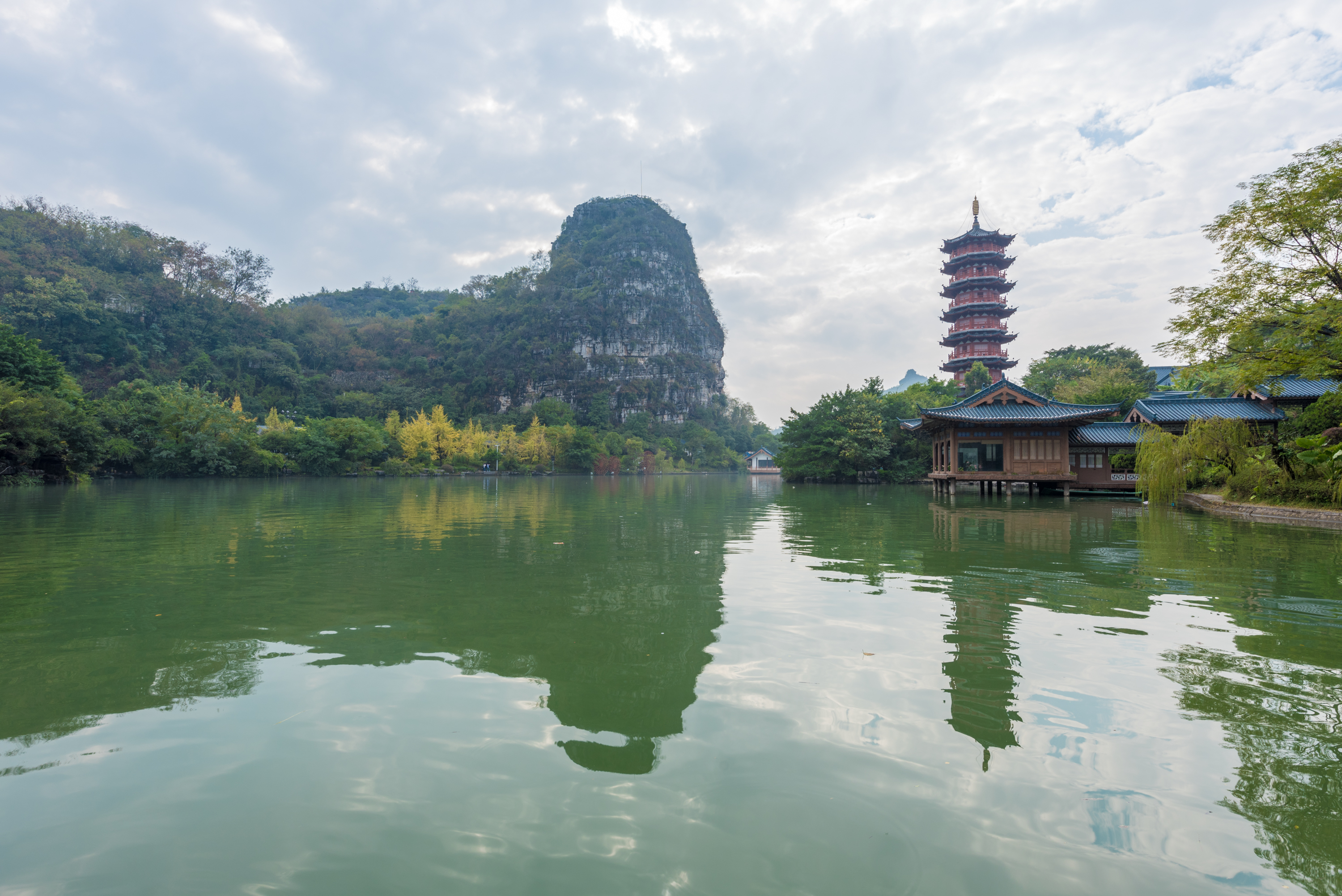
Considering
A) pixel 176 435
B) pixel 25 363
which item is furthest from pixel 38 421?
pixel 176 435

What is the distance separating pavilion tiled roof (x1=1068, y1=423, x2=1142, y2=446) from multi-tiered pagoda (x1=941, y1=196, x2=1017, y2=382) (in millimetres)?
16311

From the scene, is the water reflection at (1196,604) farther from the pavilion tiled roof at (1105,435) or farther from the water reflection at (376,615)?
the pavilion tiled roof at (1105,435)

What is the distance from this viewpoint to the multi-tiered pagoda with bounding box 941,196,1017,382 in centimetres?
3884

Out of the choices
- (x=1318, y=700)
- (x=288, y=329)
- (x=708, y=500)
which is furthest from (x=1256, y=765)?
(x=288, y=329)

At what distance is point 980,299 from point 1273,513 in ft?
97.7

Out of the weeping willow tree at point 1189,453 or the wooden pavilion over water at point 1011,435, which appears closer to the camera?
the weeping willow tree at point 1189,453

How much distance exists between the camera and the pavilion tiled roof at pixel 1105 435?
867 inches

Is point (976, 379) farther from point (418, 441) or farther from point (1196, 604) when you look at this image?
point (418, 441)

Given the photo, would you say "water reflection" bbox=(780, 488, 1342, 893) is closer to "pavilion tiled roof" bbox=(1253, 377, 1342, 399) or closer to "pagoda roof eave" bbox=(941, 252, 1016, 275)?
"pavilion tiled roof" bbox=(1253, 377, 1342, 399)

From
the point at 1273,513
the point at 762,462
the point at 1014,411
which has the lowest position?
the point at 1273,513

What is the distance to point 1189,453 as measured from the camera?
1554cm

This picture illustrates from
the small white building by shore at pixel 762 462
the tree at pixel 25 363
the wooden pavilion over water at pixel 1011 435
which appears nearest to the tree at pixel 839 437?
the wooden pavilion over water at pixel 1011 435

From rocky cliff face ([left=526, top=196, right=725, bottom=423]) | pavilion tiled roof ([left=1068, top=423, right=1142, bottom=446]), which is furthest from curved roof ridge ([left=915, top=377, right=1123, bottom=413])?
rocky cliff face ([left=526, top=196, right=725, bottom=423])

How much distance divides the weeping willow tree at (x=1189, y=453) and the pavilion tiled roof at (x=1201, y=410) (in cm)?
453
